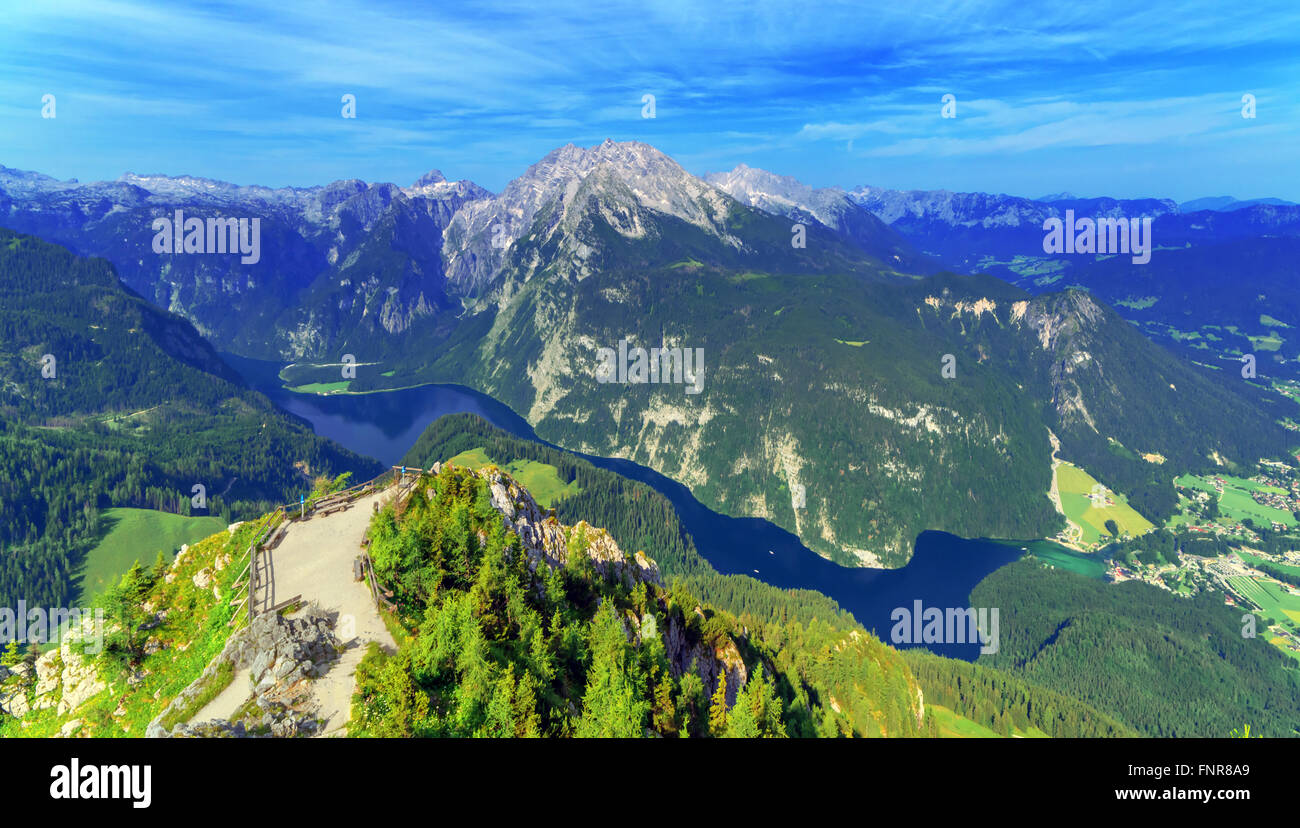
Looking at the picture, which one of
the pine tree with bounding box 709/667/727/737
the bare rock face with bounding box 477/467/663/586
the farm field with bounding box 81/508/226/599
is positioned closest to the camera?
A: the pine tree with bounding box 709/667/727/737

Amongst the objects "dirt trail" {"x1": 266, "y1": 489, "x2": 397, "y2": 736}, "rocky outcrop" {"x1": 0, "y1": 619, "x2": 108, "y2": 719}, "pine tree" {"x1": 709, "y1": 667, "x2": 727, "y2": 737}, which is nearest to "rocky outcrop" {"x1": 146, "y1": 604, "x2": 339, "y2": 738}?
"dirt trail" {"x1": 266, "y1": 489, "x2": 397, "y2": 736}

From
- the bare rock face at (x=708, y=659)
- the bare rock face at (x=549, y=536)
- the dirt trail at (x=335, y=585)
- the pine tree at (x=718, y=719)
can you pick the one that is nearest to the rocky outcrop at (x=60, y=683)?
the dirt trail at (x=335, y=585)

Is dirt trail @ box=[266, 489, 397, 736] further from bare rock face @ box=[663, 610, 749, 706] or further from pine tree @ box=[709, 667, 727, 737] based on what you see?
bare rock face @ box=[663, 610, 749, 706]

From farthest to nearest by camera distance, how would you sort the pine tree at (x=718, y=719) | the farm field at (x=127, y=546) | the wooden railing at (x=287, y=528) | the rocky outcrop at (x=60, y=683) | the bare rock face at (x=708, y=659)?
the farm field at (x=127, y=546) < the bare rock face at (x=708, y=659) < the pine tree at (x=718, y=719) < the wooden railing at (x=287, y=528) < the rocky outcrop at (x=60, y=683)

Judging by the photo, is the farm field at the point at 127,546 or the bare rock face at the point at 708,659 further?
the farm field at the point at 127,546

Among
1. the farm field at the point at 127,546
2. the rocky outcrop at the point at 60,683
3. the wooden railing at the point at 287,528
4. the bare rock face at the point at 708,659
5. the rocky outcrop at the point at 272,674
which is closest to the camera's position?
the rocky outcrop at the point at 272,674

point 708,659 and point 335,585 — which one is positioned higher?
point 335,585

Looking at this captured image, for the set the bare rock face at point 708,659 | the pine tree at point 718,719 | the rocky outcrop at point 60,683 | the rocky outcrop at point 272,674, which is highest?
the rocky outcrop at point 272,674

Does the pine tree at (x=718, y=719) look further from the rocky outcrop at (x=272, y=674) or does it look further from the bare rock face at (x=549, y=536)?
the rocky outcrop at (x=272, y=674)

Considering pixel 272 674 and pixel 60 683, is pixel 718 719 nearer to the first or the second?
pixel 272 674

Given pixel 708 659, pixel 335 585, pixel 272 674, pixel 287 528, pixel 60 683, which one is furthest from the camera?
pixel 708 659

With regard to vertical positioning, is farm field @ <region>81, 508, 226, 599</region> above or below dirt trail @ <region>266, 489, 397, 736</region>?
below

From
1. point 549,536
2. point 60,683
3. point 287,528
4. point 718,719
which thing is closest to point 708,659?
point 549,536
